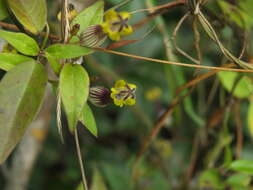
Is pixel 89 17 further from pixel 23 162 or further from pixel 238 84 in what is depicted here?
pixel 23 162

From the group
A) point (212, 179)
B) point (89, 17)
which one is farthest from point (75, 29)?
point (212, 179)

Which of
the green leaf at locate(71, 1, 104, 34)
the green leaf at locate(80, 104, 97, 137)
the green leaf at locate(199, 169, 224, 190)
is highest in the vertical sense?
the green leaf at locate(71, 1, 104, 34)

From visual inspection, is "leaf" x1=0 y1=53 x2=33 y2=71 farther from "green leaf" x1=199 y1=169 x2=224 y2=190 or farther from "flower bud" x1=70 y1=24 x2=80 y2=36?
"green leaf" x1=199 y1=169 x2=224 y2=190

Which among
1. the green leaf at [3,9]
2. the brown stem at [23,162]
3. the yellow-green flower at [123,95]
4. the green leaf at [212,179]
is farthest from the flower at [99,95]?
the brown stem at [23,162]

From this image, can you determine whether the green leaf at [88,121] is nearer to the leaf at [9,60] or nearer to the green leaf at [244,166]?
the leaf at [9,60]

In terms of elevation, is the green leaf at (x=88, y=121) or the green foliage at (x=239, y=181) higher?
the green leaf at (x=88, y=121)

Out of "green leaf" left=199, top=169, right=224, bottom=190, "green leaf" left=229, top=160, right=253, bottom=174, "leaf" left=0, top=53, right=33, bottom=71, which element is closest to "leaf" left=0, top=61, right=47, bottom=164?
"leaf" left=0, top=53, right=33, bottom=71
